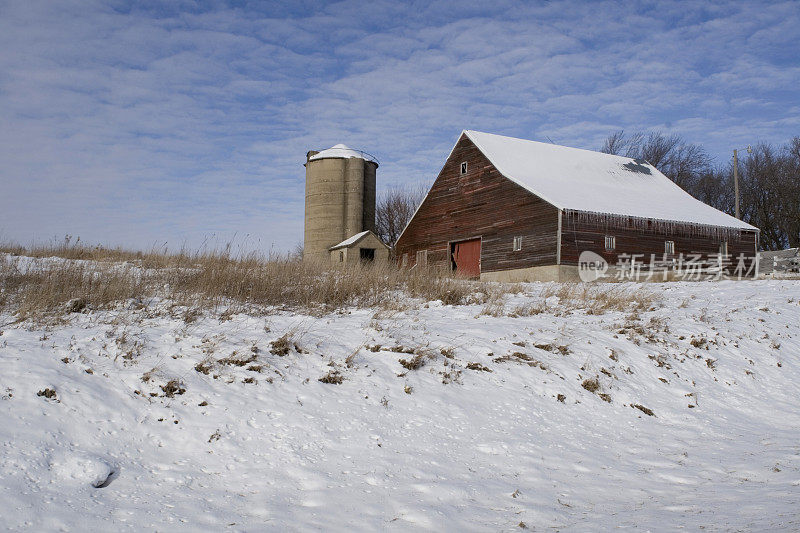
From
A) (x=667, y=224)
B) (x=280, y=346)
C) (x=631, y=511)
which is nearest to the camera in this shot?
(x=631, y=511)

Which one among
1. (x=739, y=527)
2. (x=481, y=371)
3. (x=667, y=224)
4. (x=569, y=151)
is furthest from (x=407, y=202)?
(x=739, y=527)

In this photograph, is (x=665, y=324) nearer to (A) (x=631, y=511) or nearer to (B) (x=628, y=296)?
(B) (x=628, y=296)

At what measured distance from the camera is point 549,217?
87.4 ft

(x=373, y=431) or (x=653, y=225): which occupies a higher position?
(x=653, y=225)

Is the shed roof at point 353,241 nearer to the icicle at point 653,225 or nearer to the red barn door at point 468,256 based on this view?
the red barn door at point 468,256

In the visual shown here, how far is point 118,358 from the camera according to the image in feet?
21.1

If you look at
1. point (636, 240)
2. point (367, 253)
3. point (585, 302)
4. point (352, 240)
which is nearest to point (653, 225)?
point (636, 240)

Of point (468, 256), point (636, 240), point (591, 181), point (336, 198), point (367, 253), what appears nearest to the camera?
point (636, 240)

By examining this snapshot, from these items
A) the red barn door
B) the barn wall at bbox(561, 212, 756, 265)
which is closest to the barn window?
the red barn door

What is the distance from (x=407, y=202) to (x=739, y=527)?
58.7m

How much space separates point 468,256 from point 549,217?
564 cm

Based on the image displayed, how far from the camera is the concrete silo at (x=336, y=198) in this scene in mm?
38250

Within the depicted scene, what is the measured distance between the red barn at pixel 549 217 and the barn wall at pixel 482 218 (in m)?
0.05

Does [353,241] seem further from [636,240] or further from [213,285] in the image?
[213,285]
